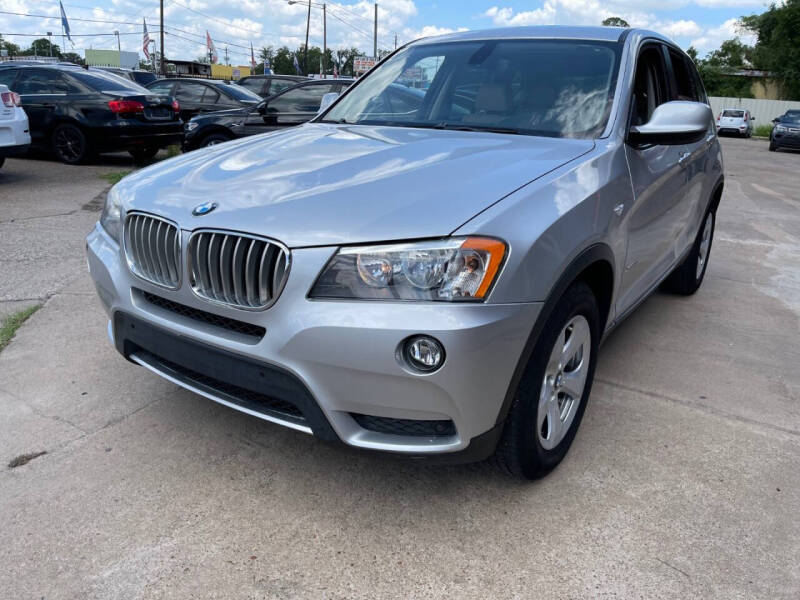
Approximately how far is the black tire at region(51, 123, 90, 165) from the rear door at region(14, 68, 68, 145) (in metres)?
0.16

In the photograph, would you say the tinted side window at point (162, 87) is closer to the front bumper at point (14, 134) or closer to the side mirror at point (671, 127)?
the front bumper at point (14, 134)

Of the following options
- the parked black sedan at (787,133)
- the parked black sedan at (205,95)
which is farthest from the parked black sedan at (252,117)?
the parked black sedan at (787,133)

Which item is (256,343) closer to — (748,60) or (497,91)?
(497,91)

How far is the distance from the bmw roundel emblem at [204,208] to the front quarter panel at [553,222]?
902mm

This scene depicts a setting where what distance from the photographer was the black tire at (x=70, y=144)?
430 inches

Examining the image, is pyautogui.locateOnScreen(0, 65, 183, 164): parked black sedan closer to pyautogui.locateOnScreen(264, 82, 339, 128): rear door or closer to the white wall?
pyautogui.locateOnScreen(264, 82, 339, 128): rear door

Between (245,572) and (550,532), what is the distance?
3.40 ft

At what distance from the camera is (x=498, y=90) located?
3.48 meters

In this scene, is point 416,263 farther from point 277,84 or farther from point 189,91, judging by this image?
point 277,84

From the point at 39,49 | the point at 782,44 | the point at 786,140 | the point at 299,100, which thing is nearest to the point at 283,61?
the point at 39,49

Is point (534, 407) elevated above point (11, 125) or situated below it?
below

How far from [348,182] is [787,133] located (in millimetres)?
26865

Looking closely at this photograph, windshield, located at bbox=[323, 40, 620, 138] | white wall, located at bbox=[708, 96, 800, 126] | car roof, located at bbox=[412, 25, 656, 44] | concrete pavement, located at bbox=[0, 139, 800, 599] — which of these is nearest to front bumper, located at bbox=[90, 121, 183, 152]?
concrete pavement, located at bbox=[0, 139, 800, 599]

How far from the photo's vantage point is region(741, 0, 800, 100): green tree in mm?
45000
